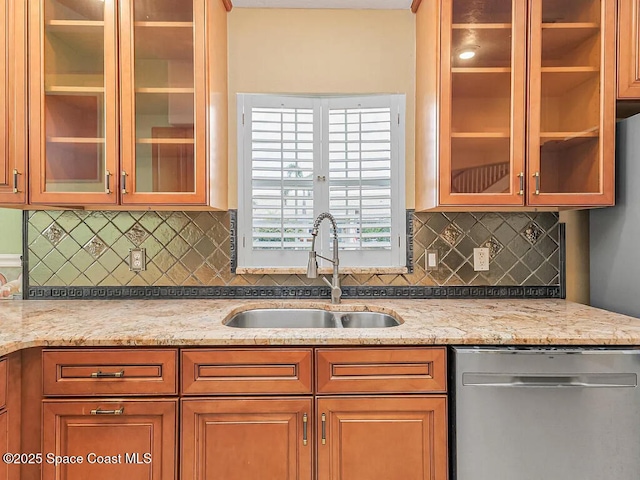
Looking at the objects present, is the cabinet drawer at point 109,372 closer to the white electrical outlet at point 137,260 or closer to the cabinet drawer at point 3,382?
the cabinet drawer at point 3,382

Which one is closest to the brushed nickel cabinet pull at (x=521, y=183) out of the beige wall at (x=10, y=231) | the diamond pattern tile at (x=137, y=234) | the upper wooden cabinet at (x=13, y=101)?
the diamond pattern tile at (x=137, y=234)

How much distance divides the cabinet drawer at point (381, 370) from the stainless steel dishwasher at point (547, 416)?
0.09 meters

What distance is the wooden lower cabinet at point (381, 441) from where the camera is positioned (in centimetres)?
127

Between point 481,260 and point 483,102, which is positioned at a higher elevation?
point 483,102

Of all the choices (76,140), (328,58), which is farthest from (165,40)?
(328,58)

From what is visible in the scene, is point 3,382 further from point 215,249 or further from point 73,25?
point 73,25

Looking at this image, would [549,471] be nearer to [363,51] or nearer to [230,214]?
[230,214]

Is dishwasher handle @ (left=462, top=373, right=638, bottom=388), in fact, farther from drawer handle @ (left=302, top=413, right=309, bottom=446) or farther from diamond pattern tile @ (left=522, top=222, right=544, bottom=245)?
diamond pattern tile @ (left=522, top=222, right=544, bottom=245)

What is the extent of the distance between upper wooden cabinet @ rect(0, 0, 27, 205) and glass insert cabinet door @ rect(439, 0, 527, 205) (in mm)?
1762

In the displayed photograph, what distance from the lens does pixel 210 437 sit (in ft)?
4.13

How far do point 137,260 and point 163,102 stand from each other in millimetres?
802

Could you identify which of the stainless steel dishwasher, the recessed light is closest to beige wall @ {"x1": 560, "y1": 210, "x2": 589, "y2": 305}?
the stainless steel dishwasher

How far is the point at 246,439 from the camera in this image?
4.15 feet

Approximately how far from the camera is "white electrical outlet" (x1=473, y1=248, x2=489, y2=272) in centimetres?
194
